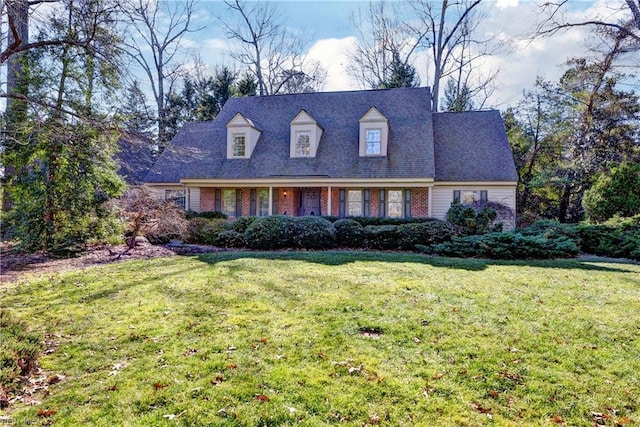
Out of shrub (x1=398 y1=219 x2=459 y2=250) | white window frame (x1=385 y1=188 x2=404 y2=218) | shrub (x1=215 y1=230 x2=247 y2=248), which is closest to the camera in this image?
shrub (x1=398 y1=219 x2=459 y2=250)

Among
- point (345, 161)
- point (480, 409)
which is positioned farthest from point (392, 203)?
point (480, 409)

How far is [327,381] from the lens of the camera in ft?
11.3

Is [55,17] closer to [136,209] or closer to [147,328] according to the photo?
[136,209]

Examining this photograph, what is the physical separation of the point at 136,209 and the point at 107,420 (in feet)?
28.9

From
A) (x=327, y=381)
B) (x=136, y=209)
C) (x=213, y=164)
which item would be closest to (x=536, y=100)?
(x=213, y=164)

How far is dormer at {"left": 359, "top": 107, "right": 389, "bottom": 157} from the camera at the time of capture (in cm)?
1778

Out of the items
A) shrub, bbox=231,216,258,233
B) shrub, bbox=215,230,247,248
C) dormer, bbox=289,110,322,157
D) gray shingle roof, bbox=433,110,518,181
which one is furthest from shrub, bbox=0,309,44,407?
gray shingle roof, bbox=433,110,518,181

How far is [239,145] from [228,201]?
9.98 ft

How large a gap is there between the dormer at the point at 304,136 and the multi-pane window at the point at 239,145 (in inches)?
102

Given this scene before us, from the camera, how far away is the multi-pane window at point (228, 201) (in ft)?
64.3

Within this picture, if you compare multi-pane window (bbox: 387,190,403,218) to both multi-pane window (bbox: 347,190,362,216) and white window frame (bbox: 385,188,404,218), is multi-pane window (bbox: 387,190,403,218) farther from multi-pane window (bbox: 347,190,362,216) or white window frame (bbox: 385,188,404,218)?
multi-pane window (bbox: 347,190,362,216)

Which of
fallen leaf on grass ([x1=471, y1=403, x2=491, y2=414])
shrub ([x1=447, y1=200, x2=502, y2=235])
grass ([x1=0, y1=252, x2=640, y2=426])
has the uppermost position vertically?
shrub ([x1=447, y1=200, x2=502, y2=235])

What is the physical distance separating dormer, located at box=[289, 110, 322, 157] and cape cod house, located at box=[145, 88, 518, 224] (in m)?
0.05

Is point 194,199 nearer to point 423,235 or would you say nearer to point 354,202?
point 354,202
